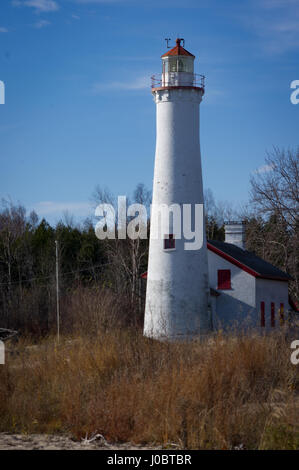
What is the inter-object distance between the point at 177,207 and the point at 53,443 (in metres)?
12.4

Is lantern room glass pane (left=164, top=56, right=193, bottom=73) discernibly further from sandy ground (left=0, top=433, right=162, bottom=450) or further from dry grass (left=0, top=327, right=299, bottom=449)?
sandy ground (left=0, top=433, right=162, bottom=450)

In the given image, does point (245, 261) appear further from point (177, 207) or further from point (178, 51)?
point (178, 51)

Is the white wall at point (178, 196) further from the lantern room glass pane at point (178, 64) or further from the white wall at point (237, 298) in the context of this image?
the white wall at point (237, 298)

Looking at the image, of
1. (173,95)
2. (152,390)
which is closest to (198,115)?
(173,95)

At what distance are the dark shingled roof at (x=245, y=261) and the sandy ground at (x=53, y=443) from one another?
1512cm

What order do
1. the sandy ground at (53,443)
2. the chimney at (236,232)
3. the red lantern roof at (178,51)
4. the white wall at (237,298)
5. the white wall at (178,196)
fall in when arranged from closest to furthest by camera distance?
the sandy ground at (53,443) → the white wall at (178,196) → the red lantern roof at (178,51) → the white wall at (237,298) → the chimney at (236,232)

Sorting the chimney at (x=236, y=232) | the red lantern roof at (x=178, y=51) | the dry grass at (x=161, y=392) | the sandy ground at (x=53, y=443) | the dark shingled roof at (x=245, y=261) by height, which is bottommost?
the sandy ground at (x=53, y=443)

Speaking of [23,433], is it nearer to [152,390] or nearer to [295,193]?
[152,390]

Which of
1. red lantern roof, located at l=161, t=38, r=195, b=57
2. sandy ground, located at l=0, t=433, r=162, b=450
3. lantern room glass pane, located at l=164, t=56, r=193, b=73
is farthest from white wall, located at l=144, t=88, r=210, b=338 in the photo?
sandy ground, located at l=0, t=433, r=162, b=450

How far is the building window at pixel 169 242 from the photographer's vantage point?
71.4ft

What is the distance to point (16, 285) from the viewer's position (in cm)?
3250

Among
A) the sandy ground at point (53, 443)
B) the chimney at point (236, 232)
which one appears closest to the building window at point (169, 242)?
the chimney at point (236, 232)

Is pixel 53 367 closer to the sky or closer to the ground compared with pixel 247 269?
closer to the ground

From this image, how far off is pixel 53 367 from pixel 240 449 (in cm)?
466
